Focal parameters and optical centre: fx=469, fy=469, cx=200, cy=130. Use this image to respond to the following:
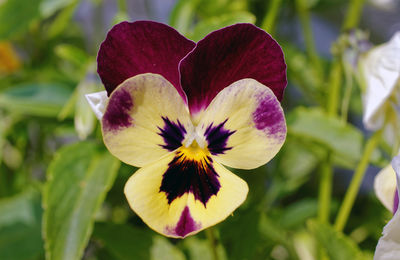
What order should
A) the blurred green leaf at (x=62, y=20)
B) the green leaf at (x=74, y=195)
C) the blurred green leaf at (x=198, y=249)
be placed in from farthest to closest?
the blurred green leaf at (x=62, y=20) < the blurred green leaf at (x=198, y=249) < the green leaf at (x=74, y=195)

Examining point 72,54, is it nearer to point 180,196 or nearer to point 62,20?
point 62,20

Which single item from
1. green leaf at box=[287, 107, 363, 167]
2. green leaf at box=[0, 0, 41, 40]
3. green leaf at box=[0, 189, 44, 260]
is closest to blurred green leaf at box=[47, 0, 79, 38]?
green leaf at box=[0, 0, 41, 40]

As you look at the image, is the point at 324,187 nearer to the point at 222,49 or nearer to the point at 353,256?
the point at 353,256

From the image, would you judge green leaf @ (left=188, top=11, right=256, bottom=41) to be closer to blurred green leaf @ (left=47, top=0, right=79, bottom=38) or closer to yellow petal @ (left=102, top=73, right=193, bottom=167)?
yellow petal @ (left=102, top=73, right=193, bottom=167)

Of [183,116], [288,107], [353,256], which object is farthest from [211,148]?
[288,107]

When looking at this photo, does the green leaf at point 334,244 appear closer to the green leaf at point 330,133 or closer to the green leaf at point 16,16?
the green leaf at point 330,133

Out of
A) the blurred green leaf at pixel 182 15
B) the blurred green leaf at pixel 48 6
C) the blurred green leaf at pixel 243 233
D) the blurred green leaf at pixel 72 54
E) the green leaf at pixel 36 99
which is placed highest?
the blurred green leaf at pixel 182 15

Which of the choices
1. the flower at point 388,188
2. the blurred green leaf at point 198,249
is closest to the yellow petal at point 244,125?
the flower at point 388,188

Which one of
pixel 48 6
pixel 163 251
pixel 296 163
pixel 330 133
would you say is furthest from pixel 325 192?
pixel 48 6
